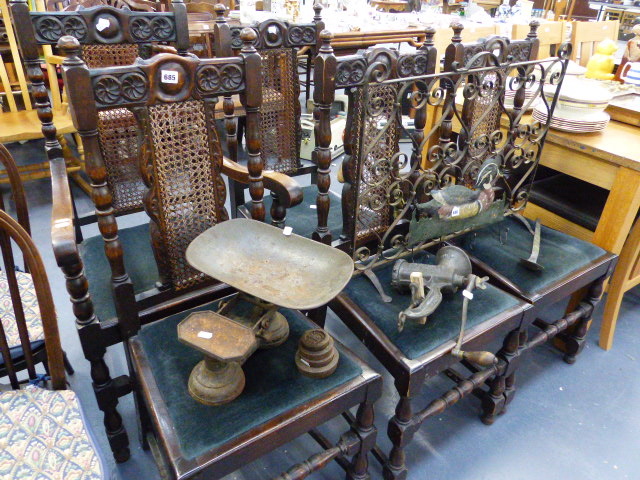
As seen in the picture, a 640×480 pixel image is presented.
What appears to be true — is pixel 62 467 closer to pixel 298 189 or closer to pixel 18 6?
pixel 298 189

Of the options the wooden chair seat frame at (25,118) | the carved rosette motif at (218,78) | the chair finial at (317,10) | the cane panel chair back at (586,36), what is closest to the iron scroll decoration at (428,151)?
the carved rosette motif at (218,78)

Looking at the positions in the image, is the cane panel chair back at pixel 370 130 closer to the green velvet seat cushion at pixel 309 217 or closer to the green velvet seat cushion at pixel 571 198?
the green velvet seat cushion at pixel 309 217

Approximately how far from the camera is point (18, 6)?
137cm

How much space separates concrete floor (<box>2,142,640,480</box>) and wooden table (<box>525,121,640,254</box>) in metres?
0.50

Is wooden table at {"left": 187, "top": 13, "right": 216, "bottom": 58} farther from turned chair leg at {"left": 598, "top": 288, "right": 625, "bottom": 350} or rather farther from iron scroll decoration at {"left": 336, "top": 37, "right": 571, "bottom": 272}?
turned chair leg at {"left": 598, "top": 288, "right": 625, "bottom": 350}

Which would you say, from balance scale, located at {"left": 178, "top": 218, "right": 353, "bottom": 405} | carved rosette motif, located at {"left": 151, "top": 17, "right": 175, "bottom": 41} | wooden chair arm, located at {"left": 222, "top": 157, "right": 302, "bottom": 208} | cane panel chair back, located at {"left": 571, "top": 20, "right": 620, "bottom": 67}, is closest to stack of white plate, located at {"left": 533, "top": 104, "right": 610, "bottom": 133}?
wooden chair arm, located at {"left": 222, "top": 157, "right": 302, "bottom": 208}

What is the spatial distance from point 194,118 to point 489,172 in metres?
0.91

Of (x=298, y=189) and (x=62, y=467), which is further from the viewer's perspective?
(x=298, y=189)

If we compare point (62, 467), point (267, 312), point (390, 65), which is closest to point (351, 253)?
point (267, 312)

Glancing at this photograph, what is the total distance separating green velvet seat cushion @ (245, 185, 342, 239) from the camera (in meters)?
1.70

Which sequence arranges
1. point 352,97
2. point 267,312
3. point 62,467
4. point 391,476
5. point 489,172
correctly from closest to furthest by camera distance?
point 62,467 → point 267,312 → point 352,97 → point 391,476 → point 489,172

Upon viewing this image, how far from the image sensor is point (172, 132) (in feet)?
3.72

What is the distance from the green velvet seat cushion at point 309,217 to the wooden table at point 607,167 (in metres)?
0.81

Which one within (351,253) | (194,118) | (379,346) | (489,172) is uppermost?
(194,118)
